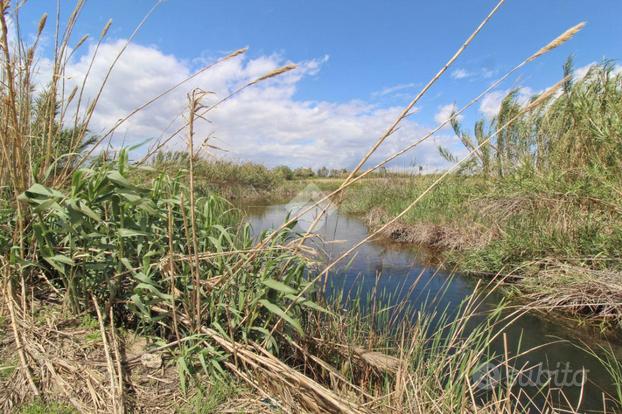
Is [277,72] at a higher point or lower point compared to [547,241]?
higher

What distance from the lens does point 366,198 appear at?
14.2 meters

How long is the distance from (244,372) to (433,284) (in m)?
4.27

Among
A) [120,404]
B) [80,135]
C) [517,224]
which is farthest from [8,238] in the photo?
[517,224]

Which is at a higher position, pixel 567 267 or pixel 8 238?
pixel 8 238

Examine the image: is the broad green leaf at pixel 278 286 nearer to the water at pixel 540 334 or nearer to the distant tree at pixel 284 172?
the water at pixel 540 334

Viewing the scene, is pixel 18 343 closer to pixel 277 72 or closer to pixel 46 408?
pixel 46 408

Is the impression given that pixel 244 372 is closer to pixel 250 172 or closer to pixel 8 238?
pixel 8 238

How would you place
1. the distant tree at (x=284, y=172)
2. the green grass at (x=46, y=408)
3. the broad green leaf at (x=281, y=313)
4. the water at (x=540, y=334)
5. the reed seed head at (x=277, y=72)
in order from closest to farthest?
the reed seed head at (x=277, y=72)
the green grass at (x=46, y=408)
the broad green leaf at (x=281, y=313)
the water at (x=540, y=334)
the distant tree at (x=284, y=172)

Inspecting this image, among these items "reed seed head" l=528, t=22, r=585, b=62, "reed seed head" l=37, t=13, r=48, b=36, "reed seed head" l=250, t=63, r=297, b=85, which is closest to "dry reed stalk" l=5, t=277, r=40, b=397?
"reed seed head" l=37, t=13, r=48, b=36

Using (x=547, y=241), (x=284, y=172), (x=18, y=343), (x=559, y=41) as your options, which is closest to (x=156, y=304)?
(x=18, y=343)

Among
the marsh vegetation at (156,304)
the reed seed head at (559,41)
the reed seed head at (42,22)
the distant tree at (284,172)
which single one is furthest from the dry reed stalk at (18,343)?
the distant tree at (284,172)

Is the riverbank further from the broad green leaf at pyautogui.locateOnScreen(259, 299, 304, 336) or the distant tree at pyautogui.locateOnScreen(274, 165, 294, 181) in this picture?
the distant tree at pyautogui.locateOnScreen(274, 165, 294, 181)

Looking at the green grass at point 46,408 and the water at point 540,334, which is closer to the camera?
the green grass at point 46,408

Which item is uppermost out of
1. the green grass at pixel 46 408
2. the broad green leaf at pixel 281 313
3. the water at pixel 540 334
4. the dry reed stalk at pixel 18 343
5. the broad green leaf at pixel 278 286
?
the broad green leaf at pixel 278 286
